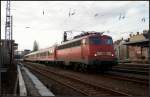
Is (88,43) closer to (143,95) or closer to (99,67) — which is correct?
(99,67)

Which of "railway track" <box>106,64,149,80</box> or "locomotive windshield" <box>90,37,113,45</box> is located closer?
"railway track" <box>106,64,149,80</box>

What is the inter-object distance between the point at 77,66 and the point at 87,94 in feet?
53.6

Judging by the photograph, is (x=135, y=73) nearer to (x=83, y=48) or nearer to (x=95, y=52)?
(x=95, y=52)

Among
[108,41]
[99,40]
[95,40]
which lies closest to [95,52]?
[95,40]

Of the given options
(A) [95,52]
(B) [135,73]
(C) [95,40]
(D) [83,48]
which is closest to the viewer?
(A) [95,52]

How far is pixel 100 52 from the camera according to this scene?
2702 centimetres

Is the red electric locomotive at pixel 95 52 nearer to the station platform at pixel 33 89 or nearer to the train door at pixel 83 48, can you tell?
the train door at pixel 83 48

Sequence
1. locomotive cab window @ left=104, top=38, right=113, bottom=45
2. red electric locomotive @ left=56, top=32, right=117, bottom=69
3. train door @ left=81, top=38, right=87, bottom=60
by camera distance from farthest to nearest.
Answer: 1. locomotive cab window @ left=104, top=38, right=113, bottom=45
2. train door @ left=81, top=38, right=87, bottom=60
3. red electric locomotive @ left=56, top=32, right=117, bottom=69

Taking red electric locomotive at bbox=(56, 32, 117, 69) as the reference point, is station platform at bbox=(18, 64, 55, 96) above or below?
below

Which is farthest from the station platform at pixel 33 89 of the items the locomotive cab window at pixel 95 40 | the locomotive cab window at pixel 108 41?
the locomotive cab window at pixel 108 41

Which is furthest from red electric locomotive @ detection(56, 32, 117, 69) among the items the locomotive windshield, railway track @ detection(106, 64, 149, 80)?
railway track @ detection(106, 64, 149, 80)

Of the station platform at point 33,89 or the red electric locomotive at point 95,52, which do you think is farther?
the red electric locomotive at point 95,52

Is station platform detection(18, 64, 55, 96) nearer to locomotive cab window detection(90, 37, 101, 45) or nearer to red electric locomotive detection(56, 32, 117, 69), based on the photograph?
red electric locomotive detection(56, 32, 117, 69)

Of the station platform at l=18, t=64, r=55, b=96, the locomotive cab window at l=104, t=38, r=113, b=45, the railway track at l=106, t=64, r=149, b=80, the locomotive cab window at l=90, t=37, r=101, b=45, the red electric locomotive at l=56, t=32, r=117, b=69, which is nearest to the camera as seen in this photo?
the station platform at l=18, t=64, r=55, b=96
